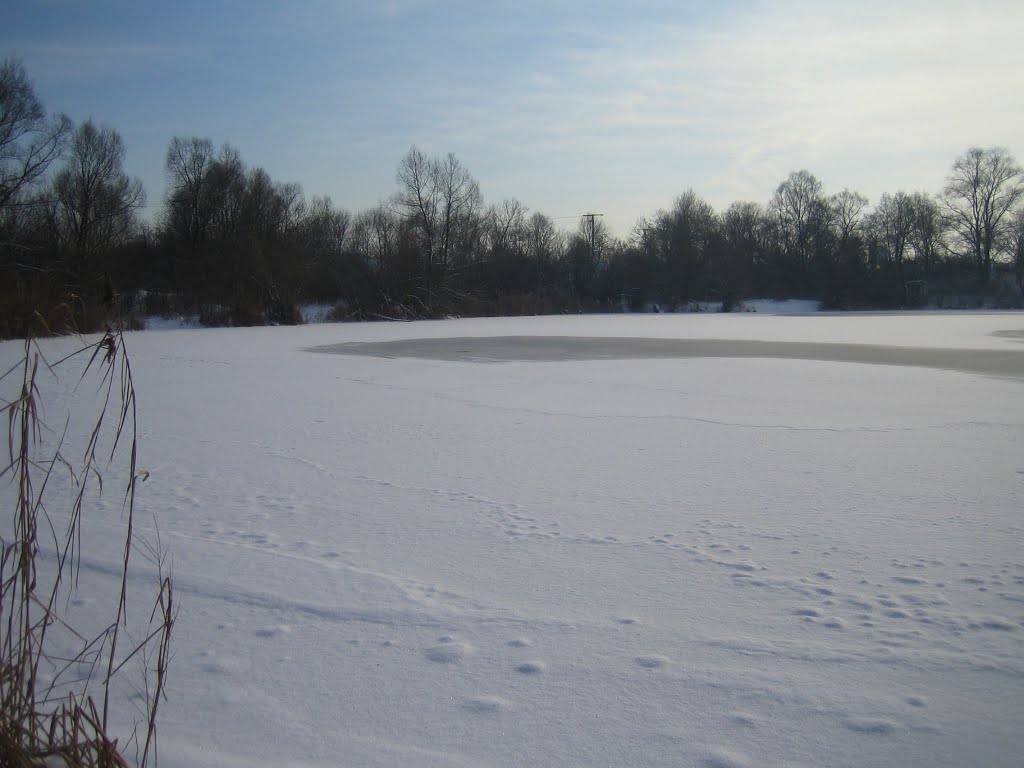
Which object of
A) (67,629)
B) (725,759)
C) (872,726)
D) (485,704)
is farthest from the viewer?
(67,629)

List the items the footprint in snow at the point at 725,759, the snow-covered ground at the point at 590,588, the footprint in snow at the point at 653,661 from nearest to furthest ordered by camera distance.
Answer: the footprint in snow at the point at 725,759, the snow-covered ground at the point at 590,588, the footprint in snow at the point at 653,661

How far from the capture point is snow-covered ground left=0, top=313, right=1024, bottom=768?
6.68 ft

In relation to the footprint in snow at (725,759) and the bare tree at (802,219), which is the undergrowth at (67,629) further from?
the bare tree at (802,219)

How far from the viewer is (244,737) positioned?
1.98m

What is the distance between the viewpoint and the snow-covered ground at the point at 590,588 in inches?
80.2

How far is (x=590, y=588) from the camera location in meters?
3.00

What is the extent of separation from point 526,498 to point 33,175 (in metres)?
26.5

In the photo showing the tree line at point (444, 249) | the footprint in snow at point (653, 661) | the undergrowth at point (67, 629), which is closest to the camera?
the undergrowth at point (67, 629)

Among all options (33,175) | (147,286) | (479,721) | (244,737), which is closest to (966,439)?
(479,721)

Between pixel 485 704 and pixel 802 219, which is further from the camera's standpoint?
pixel 802 219

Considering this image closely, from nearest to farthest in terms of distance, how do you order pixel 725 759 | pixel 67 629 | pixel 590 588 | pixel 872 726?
pixel 725 759
pixel 872 726
pixel 67 629
pixel 590 588

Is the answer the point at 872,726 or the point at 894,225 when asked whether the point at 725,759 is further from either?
the point at 894,225

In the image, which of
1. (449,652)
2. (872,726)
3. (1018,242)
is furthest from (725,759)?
(1018,242)

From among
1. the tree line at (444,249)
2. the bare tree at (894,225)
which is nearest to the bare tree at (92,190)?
the tree line at (444,249)
